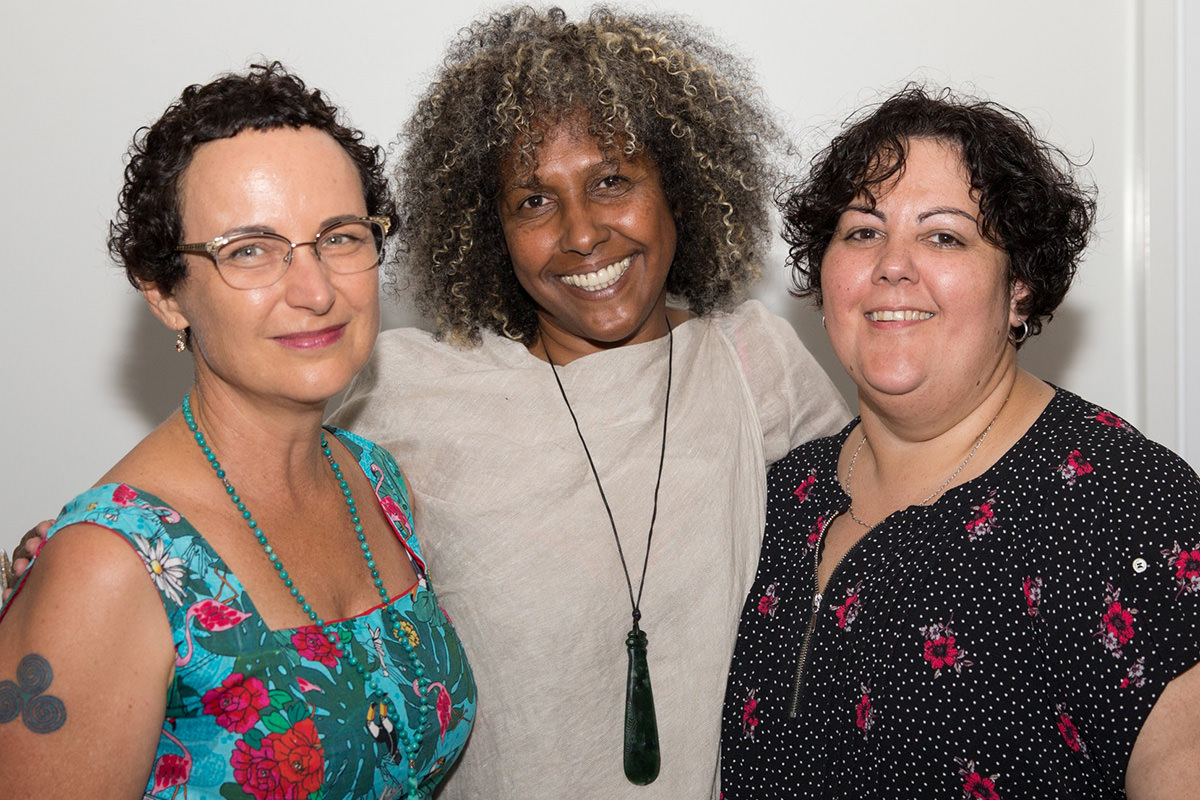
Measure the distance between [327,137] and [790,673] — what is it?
1.19 meters

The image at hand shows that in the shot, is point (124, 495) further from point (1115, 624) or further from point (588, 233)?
point (1115, 624)

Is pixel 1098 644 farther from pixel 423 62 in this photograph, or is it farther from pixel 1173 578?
pixel 423 62

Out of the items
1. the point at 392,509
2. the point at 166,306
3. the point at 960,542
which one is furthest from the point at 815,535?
the point at 166,306

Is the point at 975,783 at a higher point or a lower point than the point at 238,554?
lower

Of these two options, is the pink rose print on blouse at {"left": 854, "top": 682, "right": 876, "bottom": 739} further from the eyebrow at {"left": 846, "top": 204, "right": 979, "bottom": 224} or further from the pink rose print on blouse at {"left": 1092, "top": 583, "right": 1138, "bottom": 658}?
the eyebrow at {"left": 846, "top": 204, "right": 979, "bottom": 224}

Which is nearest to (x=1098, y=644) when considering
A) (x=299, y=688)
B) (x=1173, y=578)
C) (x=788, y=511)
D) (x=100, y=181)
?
(x=1173, y=578)

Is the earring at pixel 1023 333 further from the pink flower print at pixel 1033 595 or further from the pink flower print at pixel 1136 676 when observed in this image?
the pink flower print at pixel 1136 676

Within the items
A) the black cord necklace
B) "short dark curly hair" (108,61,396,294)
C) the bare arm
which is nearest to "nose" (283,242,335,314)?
"short dark curly hair" (108,61,396,294)

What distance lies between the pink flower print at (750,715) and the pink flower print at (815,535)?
283mm

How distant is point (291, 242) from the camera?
64.7 inches

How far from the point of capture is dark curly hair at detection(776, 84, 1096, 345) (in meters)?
1.86

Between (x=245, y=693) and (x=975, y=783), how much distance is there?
1.09 meters

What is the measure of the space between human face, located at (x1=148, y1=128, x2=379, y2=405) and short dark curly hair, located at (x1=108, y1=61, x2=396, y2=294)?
16 millimetres

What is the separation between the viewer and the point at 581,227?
2.22m
